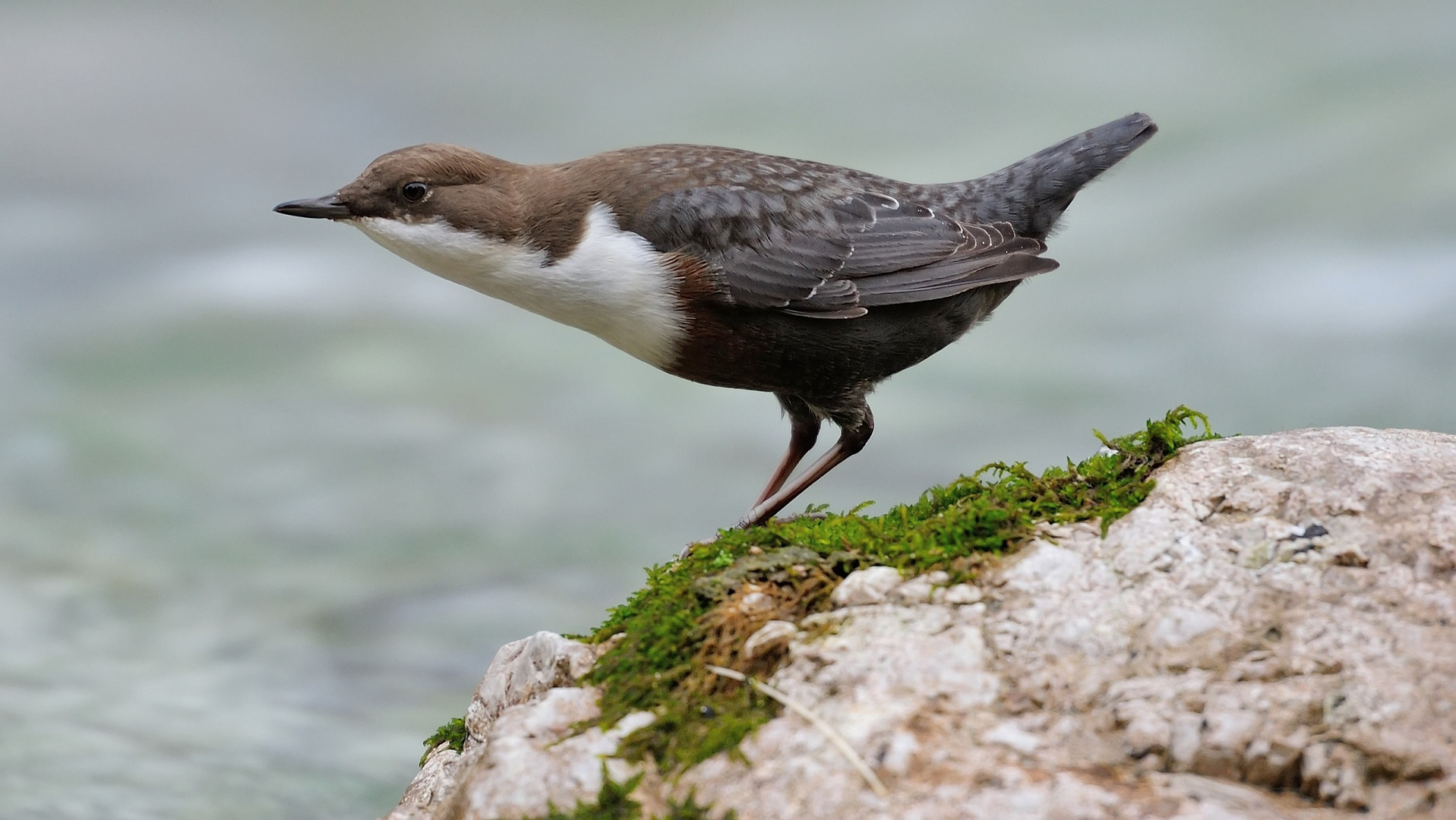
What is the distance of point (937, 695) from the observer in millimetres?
2500

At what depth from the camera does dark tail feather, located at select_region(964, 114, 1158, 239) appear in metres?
4.95

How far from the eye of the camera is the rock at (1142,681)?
224 cm

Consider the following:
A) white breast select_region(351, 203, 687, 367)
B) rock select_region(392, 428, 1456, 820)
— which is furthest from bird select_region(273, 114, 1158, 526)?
rock select_region(392, 428, 1456, 820)

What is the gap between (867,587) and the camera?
285 centimetres

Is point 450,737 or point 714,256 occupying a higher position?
point 714,256

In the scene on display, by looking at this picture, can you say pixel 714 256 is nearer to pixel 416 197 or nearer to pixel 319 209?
pixel 416 197

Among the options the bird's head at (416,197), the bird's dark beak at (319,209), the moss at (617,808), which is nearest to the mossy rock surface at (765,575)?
the moss at (617,808)

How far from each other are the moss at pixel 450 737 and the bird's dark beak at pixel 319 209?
190cm

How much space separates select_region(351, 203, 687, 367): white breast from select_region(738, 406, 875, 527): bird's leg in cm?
71

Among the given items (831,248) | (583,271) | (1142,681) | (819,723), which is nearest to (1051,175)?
(831,248)

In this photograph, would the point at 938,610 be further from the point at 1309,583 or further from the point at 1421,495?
the point at 1421,495

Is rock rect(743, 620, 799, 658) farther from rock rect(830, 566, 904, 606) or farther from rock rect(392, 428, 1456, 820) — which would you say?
rock rect(830, 566, 904, 606)

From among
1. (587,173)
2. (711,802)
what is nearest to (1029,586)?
(711,802)

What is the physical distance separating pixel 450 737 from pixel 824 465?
6.05 feet
